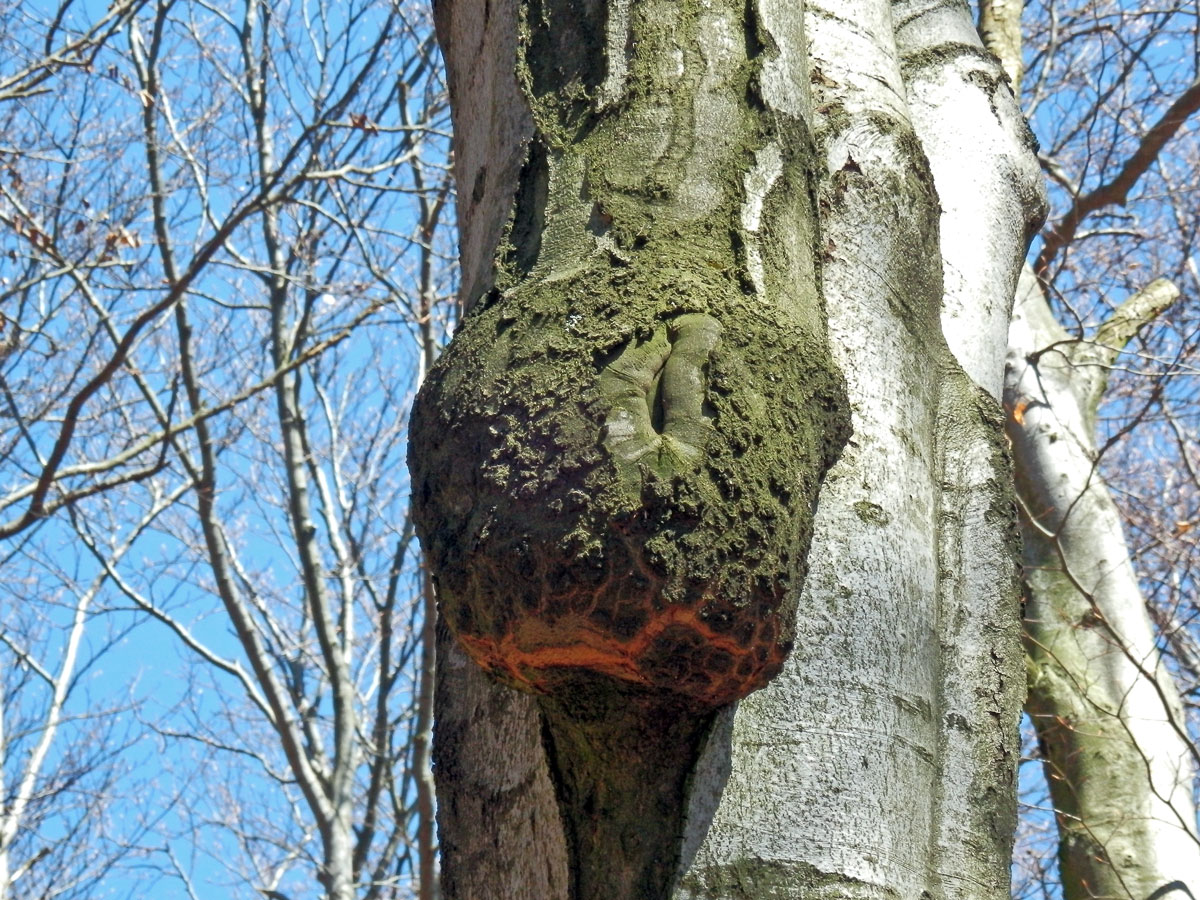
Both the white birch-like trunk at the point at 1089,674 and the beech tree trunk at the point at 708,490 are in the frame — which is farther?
the white birch-like trunk at the point at 1089,674

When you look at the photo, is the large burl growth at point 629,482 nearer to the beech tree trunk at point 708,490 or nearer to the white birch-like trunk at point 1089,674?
the beech tree trunk at point 708,490

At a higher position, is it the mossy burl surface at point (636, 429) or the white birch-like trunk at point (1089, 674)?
the white birch-like trunk at point (1089, 674)

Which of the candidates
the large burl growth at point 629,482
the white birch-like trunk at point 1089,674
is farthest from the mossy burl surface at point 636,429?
the white birch-like trunk at point 1089,674

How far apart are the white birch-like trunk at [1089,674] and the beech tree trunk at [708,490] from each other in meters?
1.94

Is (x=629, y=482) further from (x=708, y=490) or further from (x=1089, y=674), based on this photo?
(x=1089, y=674)

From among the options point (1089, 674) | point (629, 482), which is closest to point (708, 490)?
point (629, 482)

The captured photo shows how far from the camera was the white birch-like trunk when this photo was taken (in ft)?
9.56

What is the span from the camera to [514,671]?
0.86m

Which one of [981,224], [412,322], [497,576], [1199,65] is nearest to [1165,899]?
[981,224]

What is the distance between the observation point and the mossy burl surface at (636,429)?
0.80 metres

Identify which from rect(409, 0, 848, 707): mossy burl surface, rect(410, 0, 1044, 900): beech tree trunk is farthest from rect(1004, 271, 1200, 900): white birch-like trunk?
rect(409, 0, 848, 707): mossy burl surface

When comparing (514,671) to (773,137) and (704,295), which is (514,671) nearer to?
(704,295)

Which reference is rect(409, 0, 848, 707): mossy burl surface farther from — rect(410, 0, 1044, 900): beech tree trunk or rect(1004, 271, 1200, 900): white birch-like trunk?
rect(1004, 271, 1200, 900): white birch-like trunk

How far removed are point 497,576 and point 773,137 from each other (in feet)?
1.44
